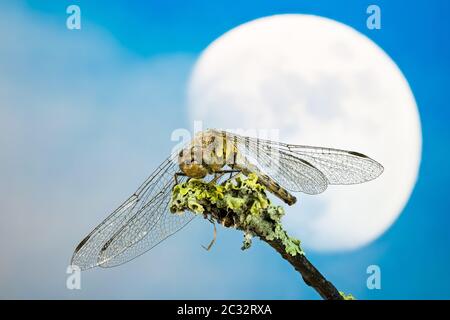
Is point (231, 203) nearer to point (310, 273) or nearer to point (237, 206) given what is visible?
point (237, 206)

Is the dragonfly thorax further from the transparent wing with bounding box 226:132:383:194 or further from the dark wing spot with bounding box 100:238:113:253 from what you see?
the dark wing spot with bounding box 100:238:113:253

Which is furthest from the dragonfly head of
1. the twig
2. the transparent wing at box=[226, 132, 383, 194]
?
the twig

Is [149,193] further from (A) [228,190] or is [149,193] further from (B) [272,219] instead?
(B) [272,219]

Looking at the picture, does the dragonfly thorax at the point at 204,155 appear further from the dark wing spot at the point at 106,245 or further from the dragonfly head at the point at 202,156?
the dark wing spot at the point at 106,245

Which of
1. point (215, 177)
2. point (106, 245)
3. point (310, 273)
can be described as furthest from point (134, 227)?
point (310, 273)
